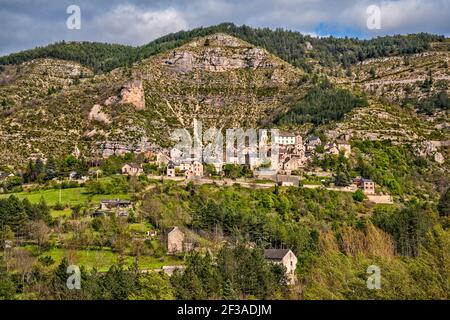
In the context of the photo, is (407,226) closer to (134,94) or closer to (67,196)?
(67,196)

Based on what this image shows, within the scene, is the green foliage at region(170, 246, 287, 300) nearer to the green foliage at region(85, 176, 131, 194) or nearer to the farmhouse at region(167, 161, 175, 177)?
the green foliage at region(85, 176, 131, 194)

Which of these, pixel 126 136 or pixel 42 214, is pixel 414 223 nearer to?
pixel 42 214

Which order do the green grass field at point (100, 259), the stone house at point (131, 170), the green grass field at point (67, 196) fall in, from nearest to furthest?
1. the green grass field at point (100, 259)
2. the green grass field at point (67, 196)
3. the stone house at point (131, 170)

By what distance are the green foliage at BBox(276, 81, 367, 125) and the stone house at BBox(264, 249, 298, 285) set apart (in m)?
61.6

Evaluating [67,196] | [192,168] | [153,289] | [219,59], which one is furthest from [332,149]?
[219,59]

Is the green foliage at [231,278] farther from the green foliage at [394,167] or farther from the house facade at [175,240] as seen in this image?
the green foliage at [394,167]

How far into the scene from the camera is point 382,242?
173ft

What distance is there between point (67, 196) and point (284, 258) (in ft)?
89.7

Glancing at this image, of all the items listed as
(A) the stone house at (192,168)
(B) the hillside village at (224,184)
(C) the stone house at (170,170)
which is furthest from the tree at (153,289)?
(A) the stone house at (192,168)

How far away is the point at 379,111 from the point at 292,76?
134 ft

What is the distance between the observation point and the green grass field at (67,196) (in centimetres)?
6744

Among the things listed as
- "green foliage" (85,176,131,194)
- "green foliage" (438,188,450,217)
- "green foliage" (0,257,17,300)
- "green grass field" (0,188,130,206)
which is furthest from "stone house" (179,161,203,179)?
"green foliage" (0,257,17,300)

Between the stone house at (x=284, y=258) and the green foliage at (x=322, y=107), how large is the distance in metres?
61.6
